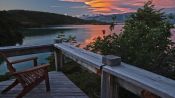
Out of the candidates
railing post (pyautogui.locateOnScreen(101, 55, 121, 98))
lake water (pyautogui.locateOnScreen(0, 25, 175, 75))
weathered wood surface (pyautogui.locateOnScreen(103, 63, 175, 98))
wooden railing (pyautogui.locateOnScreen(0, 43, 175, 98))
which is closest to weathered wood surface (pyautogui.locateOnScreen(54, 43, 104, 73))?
wooden railing (pyautogui.locateOnScreen(0, 43, 175, 98))

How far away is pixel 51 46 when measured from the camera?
6.85 meters

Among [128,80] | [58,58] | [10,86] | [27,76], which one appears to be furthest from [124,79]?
[58,58]

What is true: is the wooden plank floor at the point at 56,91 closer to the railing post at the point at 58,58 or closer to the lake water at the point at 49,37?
the railing post at the point at 58,58

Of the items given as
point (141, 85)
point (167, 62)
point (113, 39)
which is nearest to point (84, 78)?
point (113, 39)

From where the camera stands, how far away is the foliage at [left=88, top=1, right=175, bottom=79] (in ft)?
17.8

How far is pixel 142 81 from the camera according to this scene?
298 cm

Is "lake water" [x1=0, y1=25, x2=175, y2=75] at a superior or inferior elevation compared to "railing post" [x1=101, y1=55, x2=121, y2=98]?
inferior

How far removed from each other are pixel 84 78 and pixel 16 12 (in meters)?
86.8

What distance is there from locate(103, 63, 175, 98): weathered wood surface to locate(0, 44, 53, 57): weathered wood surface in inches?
112

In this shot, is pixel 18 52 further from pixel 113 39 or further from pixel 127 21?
pixel 127 21

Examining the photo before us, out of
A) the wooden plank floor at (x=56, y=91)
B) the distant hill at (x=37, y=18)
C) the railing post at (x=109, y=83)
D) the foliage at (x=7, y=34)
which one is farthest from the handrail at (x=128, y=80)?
the distant hill at (x=37, y=18)

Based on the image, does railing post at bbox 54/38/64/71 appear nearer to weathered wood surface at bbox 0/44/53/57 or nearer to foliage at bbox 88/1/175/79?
weathered wood surface at bbox 0/44/53/57

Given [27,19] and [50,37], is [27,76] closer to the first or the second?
[50,37]

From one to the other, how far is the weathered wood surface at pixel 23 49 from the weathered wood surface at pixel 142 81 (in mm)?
2850
